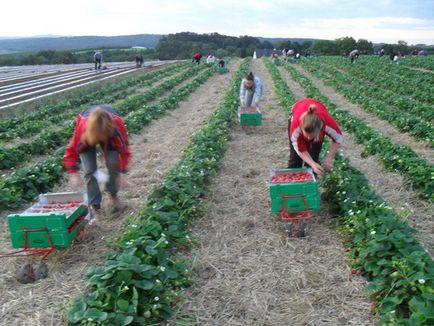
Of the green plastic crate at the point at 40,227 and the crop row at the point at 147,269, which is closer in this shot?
the crop row at the point at 147,269

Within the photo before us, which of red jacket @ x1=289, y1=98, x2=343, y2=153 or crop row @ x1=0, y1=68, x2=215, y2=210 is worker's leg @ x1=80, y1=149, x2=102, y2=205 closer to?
crop row @ x1=0, y1=68, x2=215, y2=210

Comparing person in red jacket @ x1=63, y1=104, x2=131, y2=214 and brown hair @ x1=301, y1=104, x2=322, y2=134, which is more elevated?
brown hair @ x1=301, y1=104, x2=322, y2=134

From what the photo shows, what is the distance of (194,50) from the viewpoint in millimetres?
71750

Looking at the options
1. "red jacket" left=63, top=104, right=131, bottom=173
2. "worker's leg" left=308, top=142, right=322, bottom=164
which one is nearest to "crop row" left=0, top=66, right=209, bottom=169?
"red jacket" left=63, top=104, right=131, bottom=173

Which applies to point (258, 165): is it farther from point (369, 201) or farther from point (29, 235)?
point (29, 235)

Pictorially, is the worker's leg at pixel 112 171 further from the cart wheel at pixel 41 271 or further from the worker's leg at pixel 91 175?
the cart wheel at pixel 41 271

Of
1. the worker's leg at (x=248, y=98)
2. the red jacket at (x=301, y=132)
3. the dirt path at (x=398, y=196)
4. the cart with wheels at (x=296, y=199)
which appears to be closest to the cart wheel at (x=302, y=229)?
the cart with wheels at (x=296, y=199)

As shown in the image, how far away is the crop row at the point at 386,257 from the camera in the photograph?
134 inches

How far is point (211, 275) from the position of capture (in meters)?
4.46

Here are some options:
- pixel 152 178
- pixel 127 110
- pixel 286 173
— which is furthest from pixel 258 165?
pixel 127 110

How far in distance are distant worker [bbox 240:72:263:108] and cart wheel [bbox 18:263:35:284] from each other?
24.7 ft

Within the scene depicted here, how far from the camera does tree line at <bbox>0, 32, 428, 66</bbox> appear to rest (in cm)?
Answer: 5175

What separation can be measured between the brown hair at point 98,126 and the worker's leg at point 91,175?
45cm

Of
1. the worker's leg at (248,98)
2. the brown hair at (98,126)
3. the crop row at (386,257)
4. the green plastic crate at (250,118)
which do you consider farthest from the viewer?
the worker's leg at (248,98)
